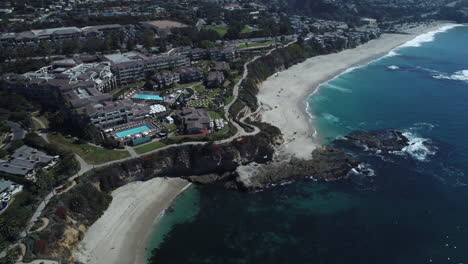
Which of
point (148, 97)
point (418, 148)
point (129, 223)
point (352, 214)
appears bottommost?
point (129, 223)

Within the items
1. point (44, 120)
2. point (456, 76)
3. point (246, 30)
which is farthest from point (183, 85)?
point (456, 76)

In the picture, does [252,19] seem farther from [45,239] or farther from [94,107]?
[45,239]

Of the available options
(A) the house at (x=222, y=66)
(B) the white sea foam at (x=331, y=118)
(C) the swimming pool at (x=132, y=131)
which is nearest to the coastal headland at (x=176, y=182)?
(B) the white sea foam at (x=331, y=118)

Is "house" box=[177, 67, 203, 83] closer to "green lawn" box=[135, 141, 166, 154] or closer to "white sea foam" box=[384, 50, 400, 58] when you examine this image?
"green lawn" box=[135, 141, 166, 154]

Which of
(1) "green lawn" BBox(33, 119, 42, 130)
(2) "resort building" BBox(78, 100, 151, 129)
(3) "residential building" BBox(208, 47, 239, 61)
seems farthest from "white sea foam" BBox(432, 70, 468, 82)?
(1) "green lawn" BBox(33, 119, 42, 130)

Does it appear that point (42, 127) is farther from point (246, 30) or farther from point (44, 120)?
point (246, 30)

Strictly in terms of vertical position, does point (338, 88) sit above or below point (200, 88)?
below

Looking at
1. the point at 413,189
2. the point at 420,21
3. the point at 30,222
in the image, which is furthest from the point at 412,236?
the point at 420,21
